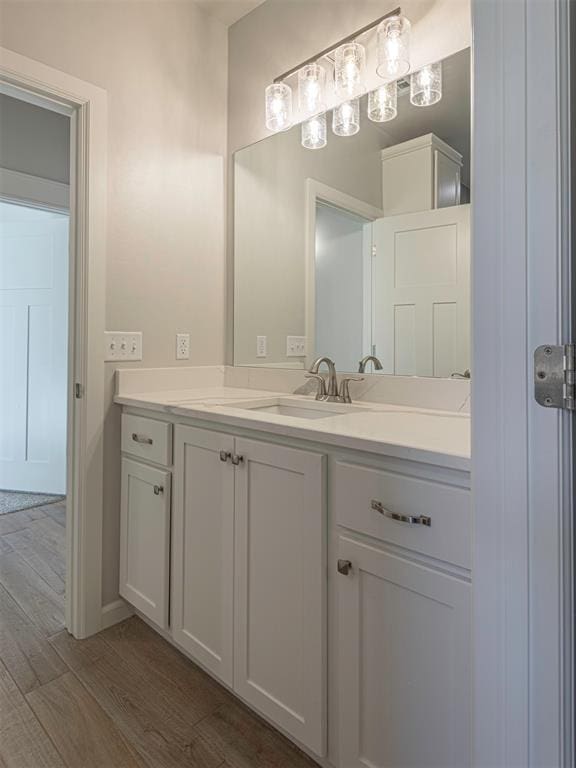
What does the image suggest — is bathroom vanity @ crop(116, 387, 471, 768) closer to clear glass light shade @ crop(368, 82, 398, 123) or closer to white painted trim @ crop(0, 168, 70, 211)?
clear glass light shade @ crop(368, 82, 398, 123)

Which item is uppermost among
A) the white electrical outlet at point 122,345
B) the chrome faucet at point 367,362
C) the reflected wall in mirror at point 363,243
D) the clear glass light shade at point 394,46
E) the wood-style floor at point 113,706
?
the clear glass light shade at point 394,46

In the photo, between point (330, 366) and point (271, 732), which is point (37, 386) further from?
point (271, 732)

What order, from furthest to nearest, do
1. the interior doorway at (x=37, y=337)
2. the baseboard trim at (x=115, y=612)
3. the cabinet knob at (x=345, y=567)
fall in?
the interior doorway at (x=37, y=337) → the baseboard trim at (x=115, y=612) → the cabinet knob at (x=345, y=567)

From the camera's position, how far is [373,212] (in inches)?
66.6

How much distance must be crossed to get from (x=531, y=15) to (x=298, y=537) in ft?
3.45

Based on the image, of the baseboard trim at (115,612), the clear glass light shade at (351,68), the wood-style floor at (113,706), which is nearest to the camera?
the wood-style floor at (113,706)

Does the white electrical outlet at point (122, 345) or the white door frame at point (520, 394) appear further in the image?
the white electrical outlet at point (122, 345)

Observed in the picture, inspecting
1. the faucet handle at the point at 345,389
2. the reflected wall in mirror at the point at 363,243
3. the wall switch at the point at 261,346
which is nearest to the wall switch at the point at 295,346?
the reflected wall in mirror at the point at 363,243

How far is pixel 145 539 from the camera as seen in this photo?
167 cm

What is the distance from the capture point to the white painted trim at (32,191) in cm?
283

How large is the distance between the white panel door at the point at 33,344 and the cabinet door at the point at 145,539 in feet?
6.24

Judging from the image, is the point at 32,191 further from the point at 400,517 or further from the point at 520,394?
the point at 520,394

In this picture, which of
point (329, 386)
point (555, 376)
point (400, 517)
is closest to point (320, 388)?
point (329, 386)

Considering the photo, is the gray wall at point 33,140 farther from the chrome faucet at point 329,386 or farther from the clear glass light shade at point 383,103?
the chrome faucet at point 329,386
